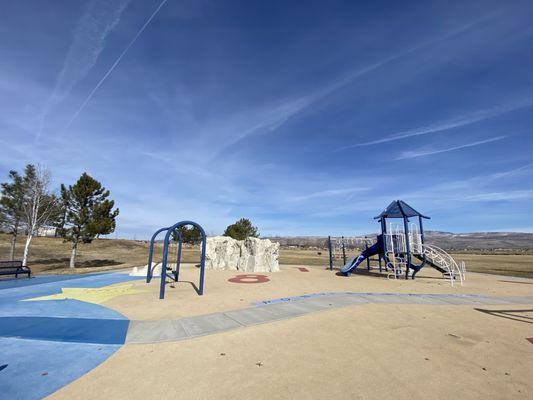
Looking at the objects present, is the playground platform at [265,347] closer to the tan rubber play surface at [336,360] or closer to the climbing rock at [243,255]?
the tan rubber play surface at [336,360]

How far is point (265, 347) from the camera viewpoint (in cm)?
569

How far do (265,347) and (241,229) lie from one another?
159 ft

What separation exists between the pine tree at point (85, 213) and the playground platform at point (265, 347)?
535 inches

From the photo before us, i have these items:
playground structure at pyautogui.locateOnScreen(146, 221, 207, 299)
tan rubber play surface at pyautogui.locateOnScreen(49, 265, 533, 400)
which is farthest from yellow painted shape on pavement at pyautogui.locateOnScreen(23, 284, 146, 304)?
tan rubber play surface at pyautogui.locateOnScreen(49, 265, 533, 400)

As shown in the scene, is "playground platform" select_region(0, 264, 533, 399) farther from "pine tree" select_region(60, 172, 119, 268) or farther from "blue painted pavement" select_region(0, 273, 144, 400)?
"pine tree" select_region(60, 172, 119, 268)

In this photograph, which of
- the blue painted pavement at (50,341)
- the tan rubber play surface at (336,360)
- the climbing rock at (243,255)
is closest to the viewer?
the tan rubber play surface at (336,360)

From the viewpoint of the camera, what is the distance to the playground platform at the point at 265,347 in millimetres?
4133

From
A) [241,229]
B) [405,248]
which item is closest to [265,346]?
[405,248]

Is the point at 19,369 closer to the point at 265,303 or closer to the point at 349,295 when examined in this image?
the point at 265,303

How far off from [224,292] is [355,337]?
23.5 feet

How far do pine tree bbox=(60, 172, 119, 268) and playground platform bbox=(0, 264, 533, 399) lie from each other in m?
13.6

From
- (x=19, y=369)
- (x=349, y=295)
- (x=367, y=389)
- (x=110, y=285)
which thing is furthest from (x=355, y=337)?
(x=110, y=285)

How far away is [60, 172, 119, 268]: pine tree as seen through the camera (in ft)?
73.7

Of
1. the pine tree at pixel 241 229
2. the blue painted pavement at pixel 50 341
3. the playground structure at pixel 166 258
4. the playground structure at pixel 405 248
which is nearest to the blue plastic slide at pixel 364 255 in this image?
the playground structure at pixel 405 248
